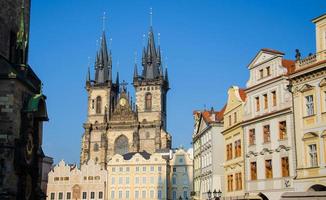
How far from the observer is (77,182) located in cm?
9125

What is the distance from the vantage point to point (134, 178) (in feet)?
A: 292

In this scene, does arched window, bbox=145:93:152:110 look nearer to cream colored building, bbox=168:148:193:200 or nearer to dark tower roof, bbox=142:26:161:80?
dark tower roof, bbox=142:26:161:80

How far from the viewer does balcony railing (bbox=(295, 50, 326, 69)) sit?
28.1 m

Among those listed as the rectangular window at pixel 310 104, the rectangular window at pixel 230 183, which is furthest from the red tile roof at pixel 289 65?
the rectangular window at pixel 230 183

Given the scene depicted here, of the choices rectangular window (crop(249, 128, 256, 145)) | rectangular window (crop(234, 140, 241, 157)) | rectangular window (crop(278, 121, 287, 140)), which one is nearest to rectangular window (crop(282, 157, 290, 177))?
rectangular window (crop(278, 121, 287, 140))

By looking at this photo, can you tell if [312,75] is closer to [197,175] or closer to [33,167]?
[33,167]

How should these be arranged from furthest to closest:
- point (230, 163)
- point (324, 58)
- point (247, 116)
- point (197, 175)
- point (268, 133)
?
point (197, 175) → point (230, 163) → point (247, 116) → point (268, 133) → point (324, 58)

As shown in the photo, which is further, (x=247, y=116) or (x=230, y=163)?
(x=230, y=163)

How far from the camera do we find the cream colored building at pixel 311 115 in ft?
89.7

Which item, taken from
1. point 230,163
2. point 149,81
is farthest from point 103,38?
point 230,163

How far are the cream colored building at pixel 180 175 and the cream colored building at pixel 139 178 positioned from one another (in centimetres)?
252

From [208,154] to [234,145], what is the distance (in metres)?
7.96

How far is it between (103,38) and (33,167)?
9371cm

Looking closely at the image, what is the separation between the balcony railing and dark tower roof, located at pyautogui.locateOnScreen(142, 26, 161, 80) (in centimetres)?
7750
